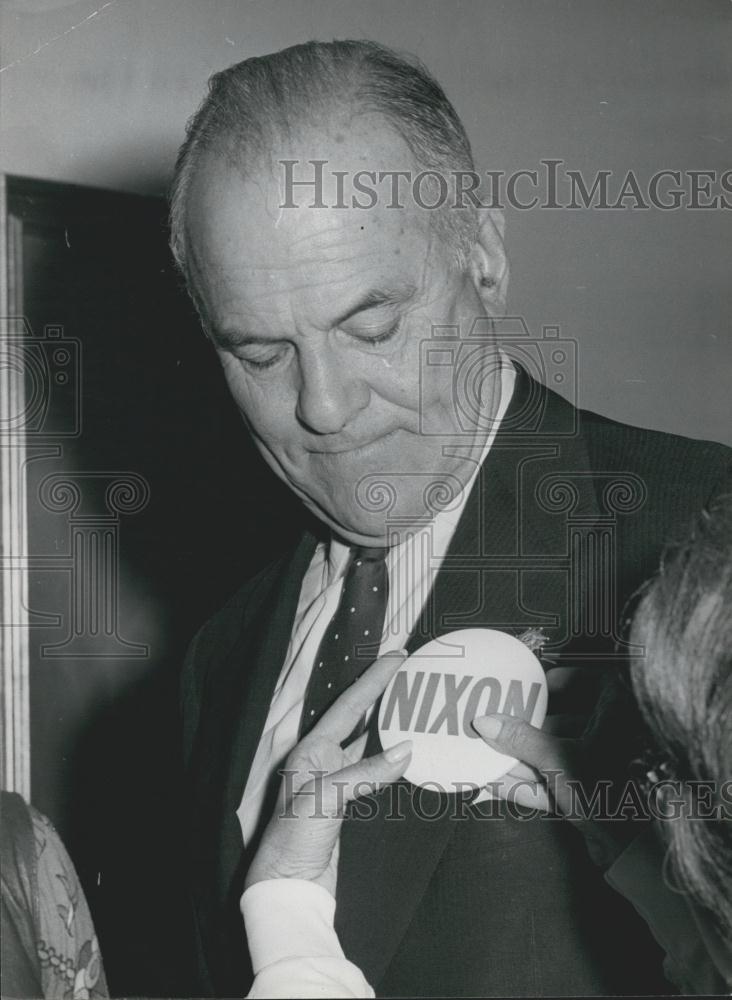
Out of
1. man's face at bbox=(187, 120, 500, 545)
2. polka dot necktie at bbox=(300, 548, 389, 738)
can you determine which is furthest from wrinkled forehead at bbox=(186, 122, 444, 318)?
polka dot necktie at bbox=(300, 548, 389, 738)

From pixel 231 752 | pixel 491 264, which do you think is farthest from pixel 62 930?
pixel 491 264

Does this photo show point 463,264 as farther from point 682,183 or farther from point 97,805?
point 97,805

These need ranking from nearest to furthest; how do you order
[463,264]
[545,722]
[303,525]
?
[545,722] < [463,264] < [303,525]

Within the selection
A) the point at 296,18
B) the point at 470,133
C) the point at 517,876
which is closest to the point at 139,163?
the point at 296,18

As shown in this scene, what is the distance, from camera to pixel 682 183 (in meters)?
0.94

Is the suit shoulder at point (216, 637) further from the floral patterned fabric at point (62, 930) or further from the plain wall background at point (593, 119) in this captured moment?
the plain wall background at point (593, 119)

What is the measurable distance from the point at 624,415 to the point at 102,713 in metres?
0.59

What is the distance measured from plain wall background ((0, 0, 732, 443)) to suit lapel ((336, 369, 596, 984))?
69mm

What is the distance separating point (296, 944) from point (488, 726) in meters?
0.21

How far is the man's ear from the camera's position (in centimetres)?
91

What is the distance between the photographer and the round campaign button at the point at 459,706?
30.9 inches

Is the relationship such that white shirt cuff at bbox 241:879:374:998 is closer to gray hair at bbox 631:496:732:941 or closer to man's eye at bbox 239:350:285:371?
gray hair at bbox 631:496:732:941

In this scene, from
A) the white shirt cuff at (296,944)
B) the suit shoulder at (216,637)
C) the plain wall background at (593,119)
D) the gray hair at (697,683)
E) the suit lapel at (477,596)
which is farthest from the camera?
the suit shoulder at (216,637)

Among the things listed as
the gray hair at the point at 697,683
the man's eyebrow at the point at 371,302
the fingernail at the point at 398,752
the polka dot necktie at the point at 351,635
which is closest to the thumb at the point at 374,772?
the fingernail at the point at 398,752
